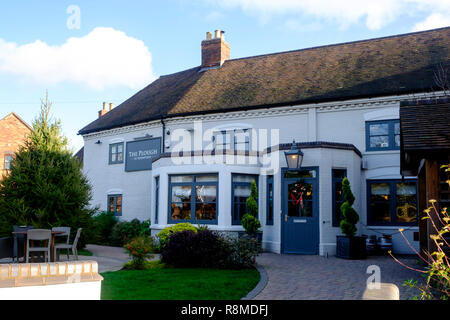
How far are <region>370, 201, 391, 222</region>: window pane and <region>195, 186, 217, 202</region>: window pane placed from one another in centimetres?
579

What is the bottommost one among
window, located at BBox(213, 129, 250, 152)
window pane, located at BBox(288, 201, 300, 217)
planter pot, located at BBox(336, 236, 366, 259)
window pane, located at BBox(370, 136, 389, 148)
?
planter pot, located at BBox(336, 236, 366, 259)

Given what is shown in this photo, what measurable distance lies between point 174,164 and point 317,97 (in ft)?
20.1

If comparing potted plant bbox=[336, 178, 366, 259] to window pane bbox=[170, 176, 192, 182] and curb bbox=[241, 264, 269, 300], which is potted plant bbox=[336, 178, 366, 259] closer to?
curb bbox=[241, 264, 269, 300]

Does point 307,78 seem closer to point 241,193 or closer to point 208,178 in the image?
point 241,193

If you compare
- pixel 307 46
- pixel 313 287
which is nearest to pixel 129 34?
pixel 313 287

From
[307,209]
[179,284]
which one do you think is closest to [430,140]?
[179,284]

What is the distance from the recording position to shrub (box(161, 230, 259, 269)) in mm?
10578

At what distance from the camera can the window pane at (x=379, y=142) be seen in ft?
51.1

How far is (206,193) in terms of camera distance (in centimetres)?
1570

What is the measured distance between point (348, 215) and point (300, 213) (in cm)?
178

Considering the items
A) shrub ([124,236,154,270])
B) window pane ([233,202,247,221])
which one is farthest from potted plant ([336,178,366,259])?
shrub ([124,236,154,270])

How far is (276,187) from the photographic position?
48.1ft
